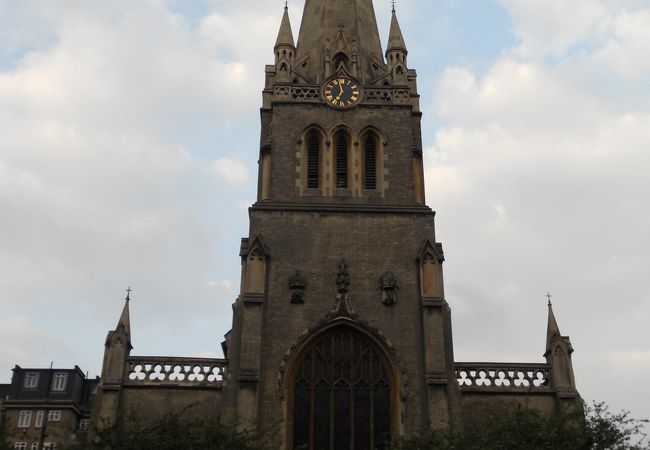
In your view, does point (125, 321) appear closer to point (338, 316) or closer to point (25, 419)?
point (338, 316)

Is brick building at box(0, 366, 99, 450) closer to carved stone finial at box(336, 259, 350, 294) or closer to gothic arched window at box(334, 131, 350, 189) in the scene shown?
gothic arched window at box(334, 131, 350, 189)

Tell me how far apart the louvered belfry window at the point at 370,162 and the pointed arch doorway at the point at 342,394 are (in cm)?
719

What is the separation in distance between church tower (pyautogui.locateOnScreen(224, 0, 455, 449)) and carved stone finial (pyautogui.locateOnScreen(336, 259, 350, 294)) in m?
0.05

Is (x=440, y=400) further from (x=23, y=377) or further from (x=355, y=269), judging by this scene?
(x=23, y=377)

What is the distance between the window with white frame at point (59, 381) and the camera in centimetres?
5281

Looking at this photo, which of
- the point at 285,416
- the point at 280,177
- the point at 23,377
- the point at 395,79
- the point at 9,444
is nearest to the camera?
the point at 9,444

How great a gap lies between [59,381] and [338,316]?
27.1 metres

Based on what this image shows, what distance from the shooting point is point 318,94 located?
38781 mm

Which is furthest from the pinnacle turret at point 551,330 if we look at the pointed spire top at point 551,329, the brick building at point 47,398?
the brick building at point 47,398

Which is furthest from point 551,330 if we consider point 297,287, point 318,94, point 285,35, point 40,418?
point 40,418

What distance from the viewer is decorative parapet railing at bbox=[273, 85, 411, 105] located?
38.6 meters

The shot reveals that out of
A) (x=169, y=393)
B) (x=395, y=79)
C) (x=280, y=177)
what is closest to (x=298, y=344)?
(x=169, y=393)

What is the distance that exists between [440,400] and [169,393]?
31.8ft

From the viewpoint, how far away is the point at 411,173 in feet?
121
